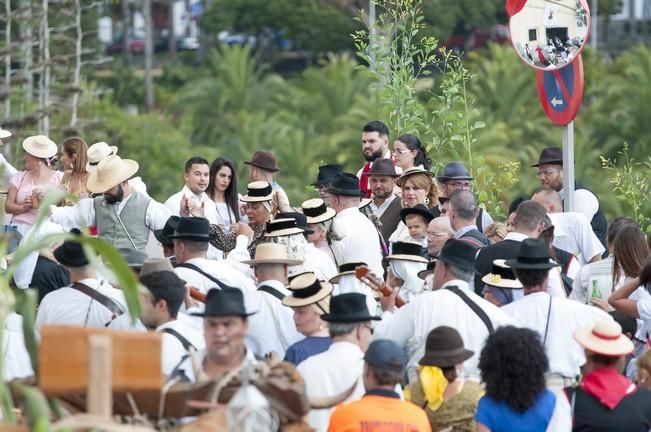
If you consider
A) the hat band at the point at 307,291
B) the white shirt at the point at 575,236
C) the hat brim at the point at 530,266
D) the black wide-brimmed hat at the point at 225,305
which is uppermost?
the black wide-brimmed hat at the point at 225,305

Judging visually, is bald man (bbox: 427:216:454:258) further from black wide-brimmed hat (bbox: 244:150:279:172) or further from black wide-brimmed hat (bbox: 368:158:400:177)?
black wide-brimmed hat (bbox: 244:150:279:172)

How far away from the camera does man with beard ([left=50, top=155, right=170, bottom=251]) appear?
12.0m

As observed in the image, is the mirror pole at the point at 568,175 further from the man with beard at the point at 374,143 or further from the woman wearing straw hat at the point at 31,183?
the woman wearing straw hat at the point at 31,183

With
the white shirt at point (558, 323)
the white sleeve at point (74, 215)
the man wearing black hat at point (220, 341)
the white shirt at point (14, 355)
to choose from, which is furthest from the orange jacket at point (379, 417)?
the white sleeve at point (74, 215)

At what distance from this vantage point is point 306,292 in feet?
30.2

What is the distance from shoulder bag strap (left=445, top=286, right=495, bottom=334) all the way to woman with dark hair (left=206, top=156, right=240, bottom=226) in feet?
13.8

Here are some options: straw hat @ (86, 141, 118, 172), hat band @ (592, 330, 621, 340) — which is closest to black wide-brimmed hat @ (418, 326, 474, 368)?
hat band @ (592, 330, 621, 340)

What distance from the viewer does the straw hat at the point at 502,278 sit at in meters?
9.77

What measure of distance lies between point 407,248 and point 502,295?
3.51 feet

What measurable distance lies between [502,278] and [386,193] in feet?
10.3

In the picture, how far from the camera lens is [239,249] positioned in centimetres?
1184

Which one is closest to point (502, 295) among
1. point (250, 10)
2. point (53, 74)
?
point (53, 74)

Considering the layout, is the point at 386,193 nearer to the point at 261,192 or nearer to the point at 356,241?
the point at 261,192

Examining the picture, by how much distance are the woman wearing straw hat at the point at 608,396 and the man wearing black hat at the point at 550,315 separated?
3.46ft
